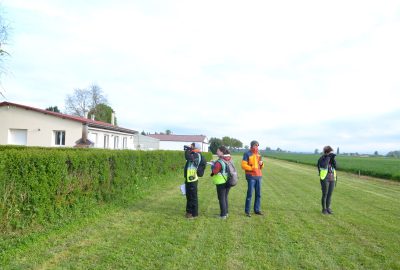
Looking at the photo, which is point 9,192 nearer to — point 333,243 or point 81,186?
point 81,186

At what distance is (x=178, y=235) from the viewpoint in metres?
6.43

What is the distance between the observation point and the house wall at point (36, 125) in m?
23.9

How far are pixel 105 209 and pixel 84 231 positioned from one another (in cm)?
198

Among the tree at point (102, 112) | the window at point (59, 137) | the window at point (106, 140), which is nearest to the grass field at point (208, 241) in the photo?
the window at point (59, 137)

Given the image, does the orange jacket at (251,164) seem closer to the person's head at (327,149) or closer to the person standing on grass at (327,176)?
the person standing on grass at (327,176)

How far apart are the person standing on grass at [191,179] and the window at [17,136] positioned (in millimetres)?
20323

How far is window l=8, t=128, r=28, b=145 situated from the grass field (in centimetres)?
1866

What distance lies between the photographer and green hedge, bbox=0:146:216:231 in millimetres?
5520

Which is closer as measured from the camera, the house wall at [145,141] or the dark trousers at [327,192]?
the dark trousers at [327,192]

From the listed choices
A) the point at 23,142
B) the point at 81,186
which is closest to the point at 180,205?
the point at 81,186

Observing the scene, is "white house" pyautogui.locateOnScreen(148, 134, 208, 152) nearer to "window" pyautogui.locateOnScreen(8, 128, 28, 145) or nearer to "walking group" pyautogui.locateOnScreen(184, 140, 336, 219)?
"window" pyautogui.locateOnScreen(8, 128, 28, 145)

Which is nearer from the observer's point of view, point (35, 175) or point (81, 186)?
point (35, 175)

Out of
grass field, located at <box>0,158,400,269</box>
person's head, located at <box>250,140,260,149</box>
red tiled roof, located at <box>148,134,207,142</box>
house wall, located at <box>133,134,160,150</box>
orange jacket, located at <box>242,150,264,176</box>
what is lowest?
grass field, located at <box>0,158,400,269</box>

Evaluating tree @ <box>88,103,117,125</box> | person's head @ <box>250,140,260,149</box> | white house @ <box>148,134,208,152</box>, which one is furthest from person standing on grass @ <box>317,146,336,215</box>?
white house @ <box>148,134,208,152</box>
